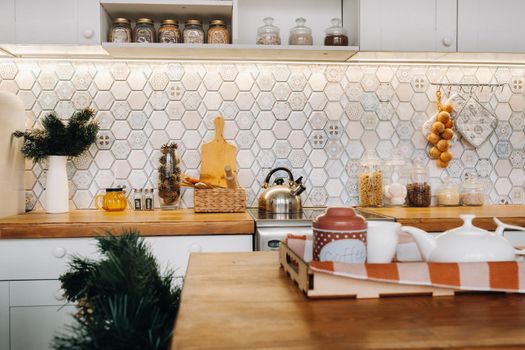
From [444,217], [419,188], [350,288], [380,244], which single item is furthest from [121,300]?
[419,188]

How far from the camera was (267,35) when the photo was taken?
267cm

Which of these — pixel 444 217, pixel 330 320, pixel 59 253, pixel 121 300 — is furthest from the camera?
pixel 444 217

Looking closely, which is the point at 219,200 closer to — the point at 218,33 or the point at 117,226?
the point at 117,226

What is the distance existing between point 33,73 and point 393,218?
210 cm

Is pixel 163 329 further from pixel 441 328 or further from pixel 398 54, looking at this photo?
pixel 398 54

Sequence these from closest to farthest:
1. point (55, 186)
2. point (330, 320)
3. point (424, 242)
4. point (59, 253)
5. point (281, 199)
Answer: point (330, 320) < point (424, 242) < point (59, 253) < point (281, 199) < point (55, 186)

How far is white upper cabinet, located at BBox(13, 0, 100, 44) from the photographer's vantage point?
8.14 ft

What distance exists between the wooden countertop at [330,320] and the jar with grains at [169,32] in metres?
1.84

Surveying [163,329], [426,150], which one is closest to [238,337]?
[163,329]

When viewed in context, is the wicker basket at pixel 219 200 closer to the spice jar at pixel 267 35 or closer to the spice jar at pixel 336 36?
the spice jar at pixel 267 35

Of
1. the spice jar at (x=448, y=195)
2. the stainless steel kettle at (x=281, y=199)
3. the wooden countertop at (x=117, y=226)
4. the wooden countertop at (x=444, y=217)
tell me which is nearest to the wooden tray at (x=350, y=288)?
the wooden countertop at (x=117, y=226)

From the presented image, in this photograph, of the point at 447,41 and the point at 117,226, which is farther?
the point at 447,41

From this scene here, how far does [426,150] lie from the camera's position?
10.1 ft

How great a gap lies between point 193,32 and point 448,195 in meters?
1.71
